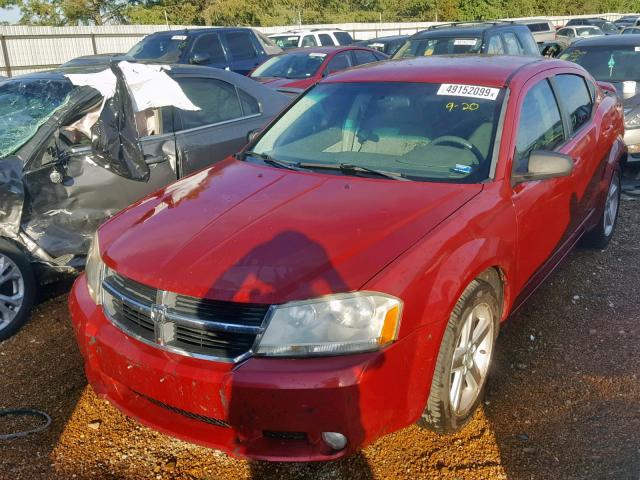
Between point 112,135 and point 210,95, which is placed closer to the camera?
point 112,135

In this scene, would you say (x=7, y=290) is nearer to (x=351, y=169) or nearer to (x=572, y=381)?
(x=351, y=169)

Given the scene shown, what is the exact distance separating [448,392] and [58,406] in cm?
208

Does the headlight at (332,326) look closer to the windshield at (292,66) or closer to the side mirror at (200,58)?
the windshield at (292,66)

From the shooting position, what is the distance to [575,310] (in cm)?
Answer: 440

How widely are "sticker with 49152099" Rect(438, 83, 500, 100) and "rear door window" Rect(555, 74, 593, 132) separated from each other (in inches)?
34.1

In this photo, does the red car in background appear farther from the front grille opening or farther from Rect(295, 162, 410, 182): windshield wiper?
the front grille opening

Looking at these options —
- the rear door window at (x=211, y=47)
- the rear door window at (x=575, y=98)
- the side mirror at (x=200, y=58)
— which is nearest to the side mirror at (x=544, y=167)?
the rear door window at (x=575, y=98)

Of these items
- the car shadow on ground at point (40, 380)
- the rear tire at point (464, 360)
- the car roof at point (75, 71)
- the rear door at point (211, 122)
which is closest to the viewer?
the rear tire at point (464, 360)

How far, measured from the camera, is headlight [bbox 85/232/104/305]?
302 centimetres

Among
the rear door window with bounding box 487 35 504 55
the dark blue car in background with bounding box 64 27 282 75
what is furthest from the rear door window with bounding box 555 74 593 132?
the dark blue car in background with bounding box 64 27 282 75

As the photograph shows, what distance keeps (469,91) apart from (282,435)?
7.53 ft

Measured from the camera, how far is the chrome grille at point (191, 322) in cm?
250

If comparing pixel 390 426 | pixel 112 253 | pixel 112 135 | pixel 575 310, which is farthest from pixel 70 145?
pixel 575 310

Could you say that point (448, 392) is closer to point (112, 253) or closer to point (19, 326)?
point (112, 253)
